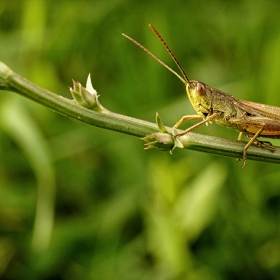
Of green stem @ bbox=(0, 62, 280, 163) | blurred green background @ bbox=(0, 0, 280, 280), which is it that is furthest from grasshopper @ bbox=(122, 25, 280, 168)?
blurred green background @ bbox=(0, 0, 280, 280)

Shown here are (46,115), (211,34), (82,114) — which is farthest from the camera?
(211,34)

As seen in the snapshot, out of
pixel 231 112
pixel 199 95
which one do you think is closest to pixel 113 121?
pixel 199 95

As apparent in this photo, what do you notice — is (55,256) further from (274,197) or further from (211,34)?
(211,34)

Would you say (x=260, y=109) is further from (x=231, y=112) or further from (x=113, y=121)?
(x=113, y=121)

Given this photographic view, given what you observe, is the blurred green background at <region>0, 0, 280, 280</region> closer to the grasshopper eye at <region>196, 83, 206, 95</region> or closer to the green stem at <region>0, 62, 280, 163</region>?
the grasshopper eye at <region>196, 83, 206, 95</region>

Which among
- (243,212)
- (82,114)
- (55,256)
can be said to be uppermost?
(243,212)

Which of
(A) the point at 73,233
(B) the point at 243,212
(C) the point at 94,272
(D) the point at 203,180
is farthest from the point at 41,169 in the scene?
(B) the point at 243,212
